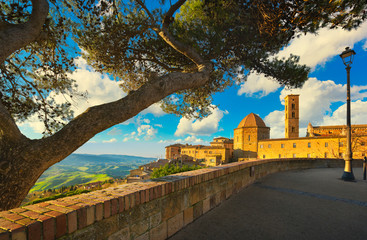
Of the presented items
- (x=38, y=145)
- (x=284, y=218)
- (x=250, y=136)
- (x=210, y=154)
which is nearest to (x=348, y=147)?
(x=284, y=218)

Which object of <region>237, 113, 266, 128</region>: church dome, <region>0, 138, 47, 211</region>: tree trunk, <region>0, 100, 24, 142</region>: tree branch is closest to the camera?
<region>0, 138, 47, 211</region>: tree trunk

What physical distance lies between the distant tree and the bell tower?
5195 cm

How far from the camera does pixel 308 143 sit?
37062 mm

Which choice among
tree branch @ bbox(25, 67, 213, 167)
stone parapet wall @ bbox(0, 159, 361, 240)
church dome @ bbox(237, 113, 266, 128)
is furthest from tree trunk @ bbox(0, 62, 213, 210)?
church dome @ bbox(237, 113, 266, 128)

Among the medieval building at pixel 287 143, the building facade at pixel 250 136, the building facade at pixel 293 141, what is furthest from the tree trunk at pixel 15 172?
the building facade at pixel 250 136

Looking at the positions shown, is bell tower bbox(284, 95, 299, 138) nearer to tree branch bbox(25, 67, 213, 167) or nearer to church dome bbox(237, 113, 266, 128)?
church dome bbox(237, 113, 266, 128)

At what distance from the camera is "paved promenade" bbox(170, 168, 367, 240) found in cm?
263

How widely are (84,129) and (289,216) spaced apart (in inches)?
178

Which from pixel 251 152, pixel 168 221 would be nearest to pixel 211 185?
pixel 168 221

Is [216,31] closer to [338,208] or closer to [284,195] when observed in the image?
[284,195]

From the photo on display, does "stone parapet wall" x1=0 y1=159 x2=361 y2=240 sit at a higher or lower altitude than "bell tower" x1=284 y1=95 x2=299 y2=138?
lower

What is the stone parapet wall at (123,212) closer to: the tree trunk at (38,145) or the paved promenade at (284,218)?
the paved promenade at (284,218)

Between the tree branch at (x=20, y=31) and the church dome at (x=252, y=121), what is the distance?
161ft

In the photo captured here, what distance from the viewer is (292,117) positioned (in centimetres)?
5188
